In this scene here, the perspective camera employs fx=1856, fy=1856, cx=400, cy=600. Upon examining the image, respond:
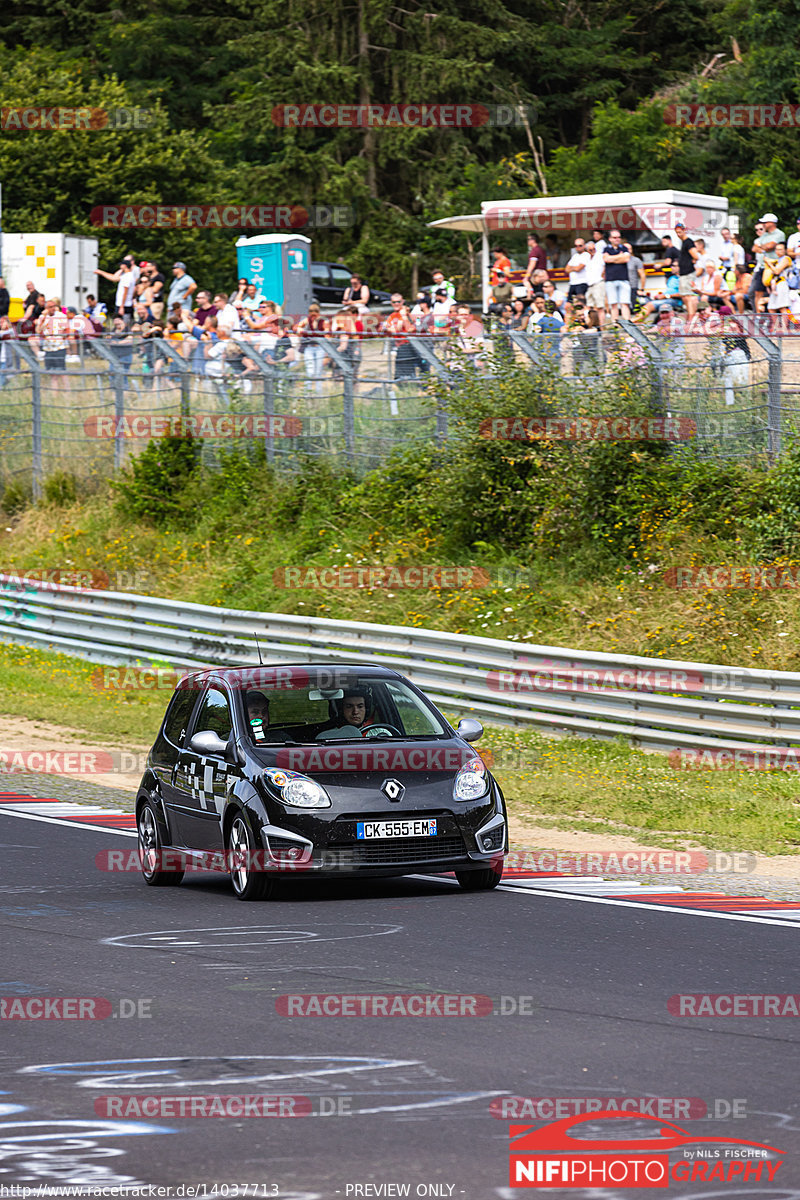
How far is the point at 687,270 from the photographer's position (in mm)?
27250

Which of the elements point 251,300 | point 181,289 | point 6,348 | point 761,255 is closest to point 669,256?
point 761,255

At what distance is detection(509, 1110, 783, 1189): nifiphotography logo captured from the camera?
19.1 ft

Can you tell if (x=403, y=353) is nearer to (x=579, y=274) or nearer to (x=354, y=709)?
(x=579, y=274)

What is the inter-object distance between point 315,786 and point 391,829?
54cm

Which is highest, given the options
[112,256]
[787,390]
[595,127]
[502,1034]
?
[595,127]

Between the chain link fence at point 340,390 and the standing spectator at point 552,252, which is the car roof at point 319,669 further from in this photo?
the standing spectator at point 552,252

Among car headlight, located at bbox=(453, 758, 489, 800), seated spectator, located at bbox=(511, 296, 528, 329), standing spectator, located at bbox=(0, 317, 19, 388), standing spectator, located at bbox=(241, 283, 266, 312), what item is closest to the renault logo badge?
car headlight, located at bbox=(453, 758, 489, 800)

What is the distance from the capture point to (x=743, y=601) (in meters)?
21.0

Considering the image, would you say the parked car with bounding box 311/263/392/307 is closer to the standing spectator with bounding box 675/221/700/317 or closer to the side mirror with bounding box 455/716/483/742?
the standing spectator with bounding box 675/221/700/317

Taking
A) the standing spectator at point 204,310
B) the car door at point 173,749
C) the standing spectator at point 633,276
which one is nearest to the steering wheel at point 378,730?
the car door at point 173,749

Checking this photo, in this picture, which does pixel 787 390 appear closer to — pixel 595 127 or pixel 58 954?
pixel 58 954

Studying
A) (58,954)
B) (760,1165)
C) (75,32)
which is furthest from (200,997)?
(75,32)

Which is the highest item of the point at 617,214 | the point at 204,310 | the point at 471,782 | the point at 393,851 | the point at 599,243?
the point at 617,214

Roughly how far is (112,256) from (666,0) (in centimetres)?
2171
